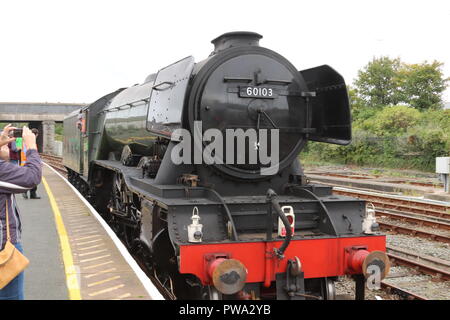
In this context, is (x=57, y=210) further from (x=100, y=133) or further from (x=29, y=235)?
(x=29, y=235)

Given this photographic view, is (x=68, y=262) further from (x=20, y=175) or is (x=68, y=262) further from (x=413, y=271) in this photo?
(x=413, y=271)

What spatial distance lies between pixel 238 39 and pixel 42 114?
39.5m

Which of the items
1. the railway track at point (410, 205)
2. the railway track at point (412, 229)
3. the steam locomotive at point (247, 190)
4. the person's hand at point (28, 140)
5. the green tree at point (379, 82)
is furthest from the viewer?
the green tree at point (379, 82)

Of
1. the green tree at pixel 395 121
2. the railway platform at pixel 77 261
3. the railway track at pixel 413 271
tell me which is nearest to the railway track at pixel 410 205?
the railway track at pixel 413 271

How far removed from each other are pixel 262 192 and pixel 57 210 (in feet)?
20.1

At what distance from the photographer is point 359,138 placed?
27875 mm

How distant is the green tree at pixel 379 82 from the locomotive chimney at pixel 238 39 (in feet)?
114

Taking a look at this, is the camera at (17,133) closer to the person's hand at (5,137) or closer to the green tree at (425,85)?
the person's hand at (5,137)

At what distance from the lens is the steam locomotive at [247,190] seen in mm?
4301

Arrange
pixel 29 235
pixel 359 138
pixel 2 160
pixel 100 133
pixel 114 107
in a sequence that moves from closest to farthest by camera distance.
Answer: pixel 2 160, pixel 29 235, pixel 114 107, pixel 100 133, pixel 359 138

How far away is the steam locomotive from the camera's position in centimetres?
430

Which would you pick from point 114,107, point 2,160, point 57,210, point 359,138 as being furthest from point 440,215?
point 359,138

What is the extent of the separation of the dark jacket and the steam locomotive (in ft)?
4.99

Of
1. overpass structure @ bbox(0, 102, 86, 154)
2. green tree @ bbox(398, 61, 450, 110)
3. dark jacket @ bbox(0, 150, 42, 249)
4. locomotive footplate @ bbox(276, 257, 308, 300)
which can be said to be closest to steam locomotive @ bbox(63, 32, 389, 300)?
locomotive footplate @ bbox(276, 257, 308, 300)
